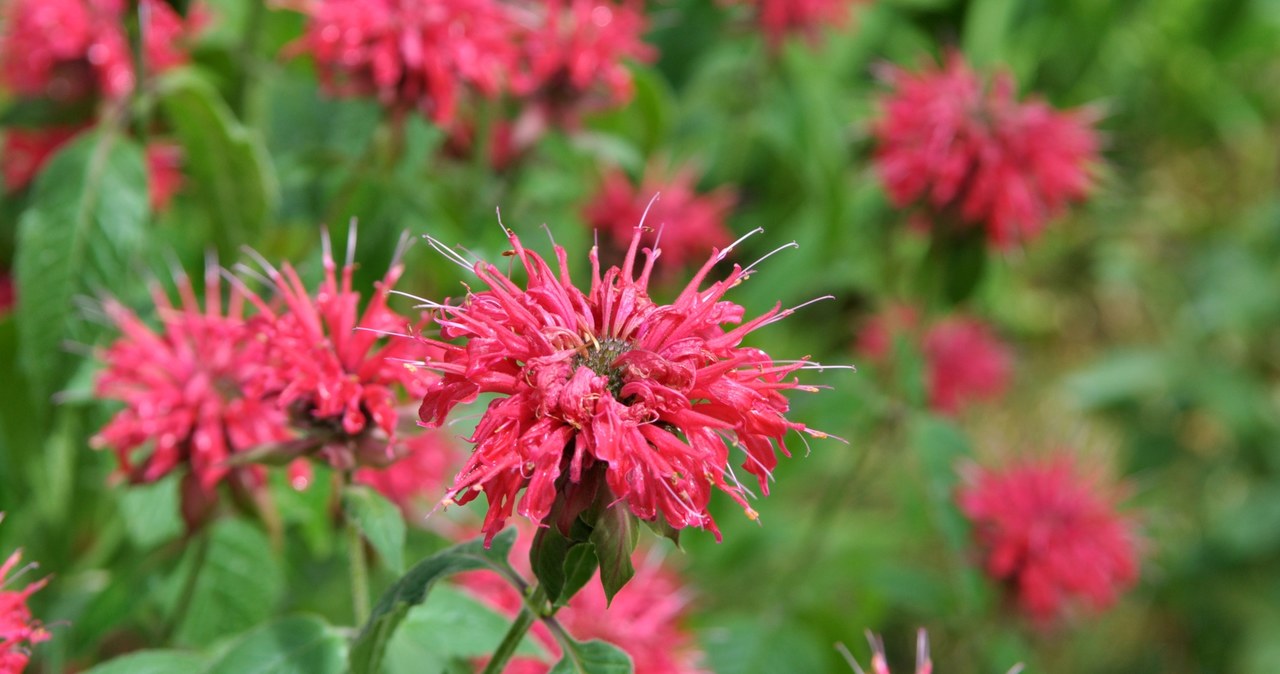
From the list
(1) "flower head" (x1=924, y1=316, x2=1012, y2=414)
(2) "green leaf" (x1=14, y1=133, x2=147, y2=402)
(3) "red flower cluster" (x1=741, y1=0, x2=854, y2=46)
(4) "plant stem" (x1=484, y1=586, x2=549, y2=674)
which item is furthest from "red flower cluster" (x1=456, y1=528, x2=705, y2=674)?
(1) "flower head" (x1=924, y1=316, x2=1012, y2=414)

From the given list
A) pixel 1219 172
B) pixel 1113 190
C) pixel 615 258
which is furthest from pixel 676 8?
pixel 1219 172

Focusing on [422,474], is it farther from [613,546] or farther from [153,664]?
[613,546]

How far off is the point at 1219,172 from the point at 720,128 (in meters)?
1.65

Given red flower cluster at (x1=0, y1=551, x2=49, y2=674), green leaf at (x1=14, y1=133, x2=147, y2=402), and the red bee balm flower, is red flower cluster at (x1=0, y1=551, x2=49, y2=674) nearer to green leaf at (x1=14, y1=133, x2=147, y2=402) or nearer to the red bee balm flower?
the red bee balm flower

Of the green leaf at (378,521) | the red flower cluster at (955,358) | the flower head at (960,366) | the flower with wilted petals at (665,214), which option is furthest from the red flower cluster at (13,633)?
the flower head at (960,366)

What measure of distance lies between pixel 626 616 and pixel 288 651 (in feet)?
1.67

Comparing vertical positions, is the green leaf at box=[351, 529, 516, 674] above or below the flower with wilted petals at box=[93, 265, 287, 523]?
above

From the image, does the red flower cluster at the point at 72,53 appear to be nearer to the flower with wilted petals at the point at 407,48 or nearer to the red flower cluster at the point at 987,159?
the flower with wilted petals at the point at 407,48

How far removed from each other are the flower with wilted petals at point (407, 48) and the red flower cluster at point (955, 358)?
1088mm

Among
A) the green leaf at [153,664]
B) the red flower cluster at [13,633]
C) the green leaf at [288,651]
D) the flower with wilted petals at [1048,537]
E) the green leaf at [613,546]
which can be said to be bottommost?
the flower with wilted petals at [1048,537]

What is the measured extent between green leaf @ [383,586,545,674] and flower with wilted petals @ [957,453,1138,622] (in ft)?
3.13

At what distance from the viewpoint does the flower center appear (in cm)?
79

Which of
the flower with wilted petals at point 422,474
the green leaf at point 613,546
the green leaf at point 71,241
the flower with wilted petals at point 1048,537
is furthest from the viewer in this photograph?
the flower with wilted petals at point 1048,537

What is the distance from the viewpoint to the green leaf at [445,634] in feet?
2.98
